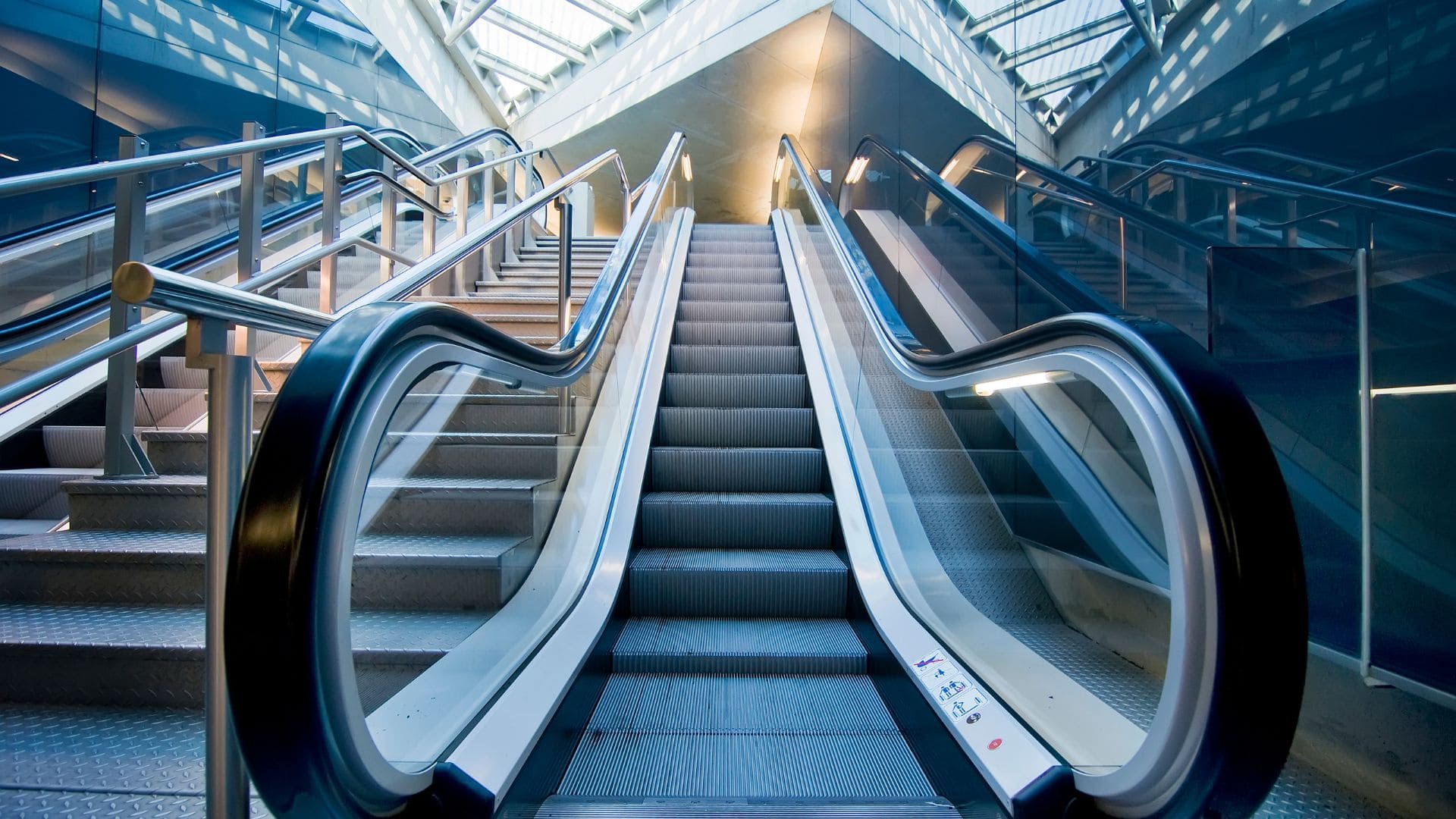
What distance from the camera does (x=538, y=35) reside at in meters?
14.4

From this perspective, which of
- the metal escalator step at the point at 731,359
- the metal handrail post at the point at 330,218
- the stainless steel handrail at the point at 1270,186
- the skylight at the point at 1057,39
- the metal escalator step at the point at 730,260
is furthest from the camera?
the metal escalator step at the point at 730,260

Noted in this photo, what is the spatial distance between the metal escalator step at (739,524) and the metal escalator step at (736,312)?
2.11 m

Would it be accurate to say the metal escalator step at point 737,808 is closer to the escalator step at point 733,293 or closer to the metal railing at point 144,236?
the metal railing at point 144,236

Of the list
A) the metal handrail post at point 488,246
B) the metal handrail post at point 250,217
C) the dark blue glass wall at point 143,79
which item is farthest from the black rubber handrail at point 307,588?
the metal handrail post at point 488,246

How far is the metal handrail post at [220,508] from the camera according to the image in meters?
1.08

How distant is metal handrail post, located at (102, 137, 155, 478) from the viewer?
2.44 m

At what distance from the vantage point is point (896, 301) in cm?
482

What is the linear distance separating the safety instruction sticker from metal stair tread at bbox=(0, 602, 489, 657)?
1092 mm

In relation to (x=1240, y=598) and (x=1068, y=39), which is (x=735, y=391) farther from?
(x=1240, y=598)

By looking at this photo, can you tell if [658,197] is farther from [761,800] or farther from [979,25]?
[761,800]

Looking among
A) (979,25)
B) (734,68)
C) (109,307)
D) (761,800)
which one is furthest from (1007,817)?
(734,68)

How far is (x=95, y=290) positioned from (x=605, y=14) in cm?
1366

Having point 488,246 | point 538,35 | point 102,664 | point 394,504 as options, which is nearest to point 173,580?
point 102,664

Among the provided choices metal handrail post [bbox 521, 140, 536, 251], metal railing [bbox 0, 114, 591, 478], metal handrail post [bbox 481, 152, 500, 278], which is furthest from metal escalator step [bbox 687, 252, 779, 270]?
metal railing [bbox 0, 114, 591, 478]
